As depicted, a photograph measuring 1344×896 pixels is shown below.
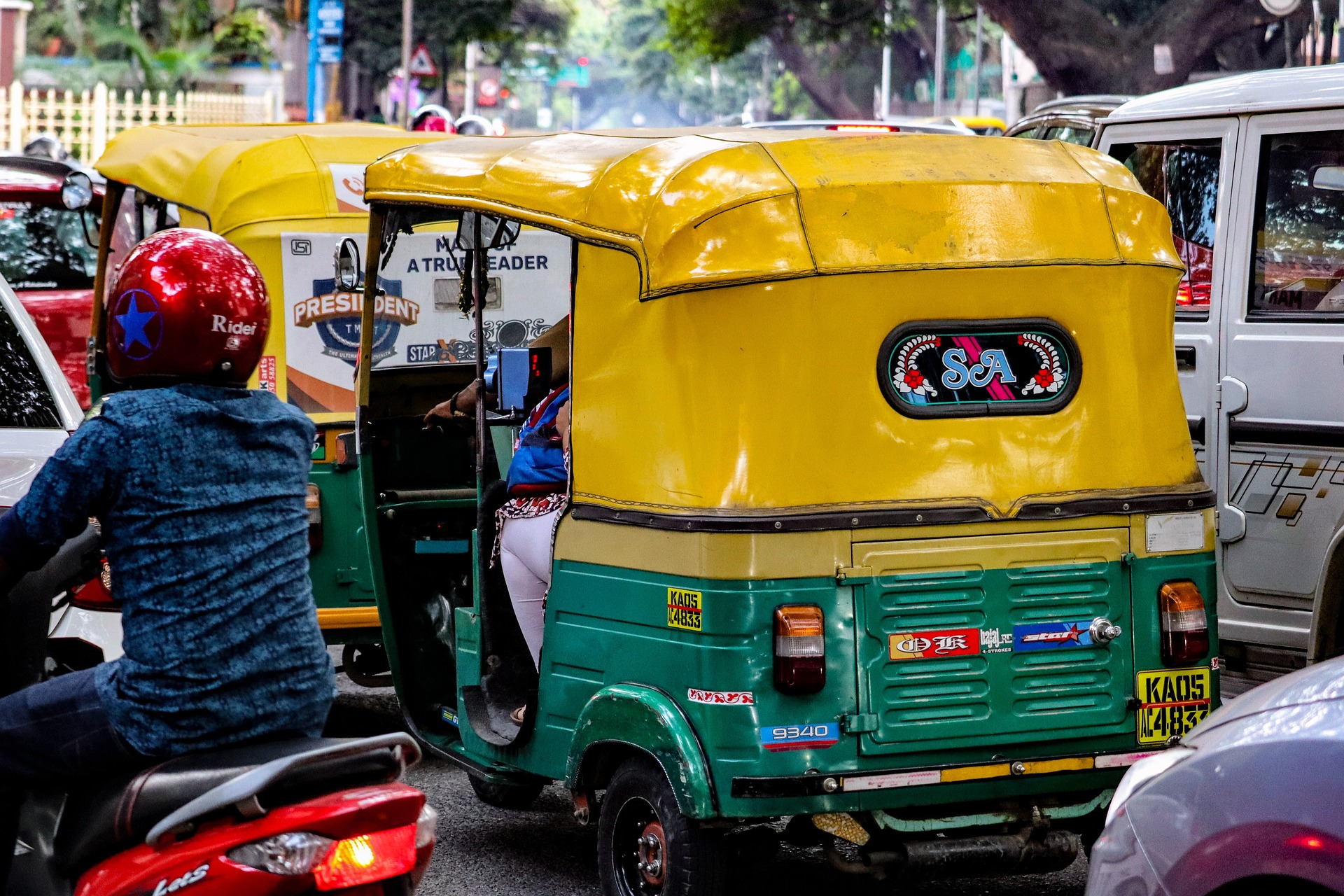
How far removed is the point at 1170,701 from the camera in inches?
183

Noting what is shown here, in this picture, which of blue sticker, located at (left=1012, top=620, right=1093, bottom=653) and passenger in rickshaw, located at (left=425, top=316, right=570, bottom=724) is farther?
passenger in rickshaw, located at (left=425, top=316, right=570, bottom=724)

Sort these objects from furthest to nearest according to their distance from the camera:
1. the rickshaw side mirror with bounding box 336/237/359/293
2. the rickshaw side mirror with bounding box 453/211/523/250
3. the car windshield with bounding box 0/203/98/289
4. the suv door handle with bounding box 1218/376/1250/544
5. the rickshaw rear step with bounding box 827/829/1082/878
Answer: the car windshield with bounding box 0/203/98/289 < the suv door handle with bounding box 1218/376/1250/544 < the rickshaw side mirror with bounding box 336/237/359/293 < the rickshaw side mirror with bounding box 453/211/523/250 < the rickshaw rear step with bounding box 827/829/1082/878

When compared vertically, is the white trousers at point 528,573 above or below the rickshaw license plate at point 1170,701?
above

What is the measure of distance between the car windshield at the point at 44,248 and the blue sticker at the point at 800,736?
10092 mm

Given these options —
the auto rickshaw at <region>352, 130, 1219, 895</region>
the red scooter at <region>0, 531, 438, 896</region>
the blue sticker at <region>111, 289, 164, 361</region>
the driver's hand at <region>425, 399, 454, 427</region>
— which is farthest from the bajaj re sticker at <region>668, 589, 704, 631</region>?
the driver's hand at <region>425, 399, 454, 427</region>

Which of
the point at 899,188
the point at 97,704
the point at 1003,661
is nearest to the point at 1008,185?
the point at 899,188

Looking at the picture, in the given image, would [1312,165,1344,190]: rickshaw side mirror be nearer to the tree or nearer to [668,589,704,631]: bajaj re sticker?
[668,589,704,631]: bajaj re sticker

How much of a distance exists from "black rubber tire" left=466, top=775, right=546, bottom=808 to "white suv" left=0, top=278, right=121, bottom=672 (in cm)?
140

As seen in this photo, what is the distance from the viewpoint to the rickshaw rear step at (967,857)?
14.3 feet

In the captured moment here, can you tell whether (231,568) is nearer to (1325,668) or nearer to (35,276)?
(1325,668)

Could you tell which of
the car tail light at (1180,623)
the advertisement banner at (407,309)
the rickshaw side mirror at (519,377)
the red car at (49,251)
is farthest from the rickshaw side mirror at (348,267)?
the red car at (49,251)

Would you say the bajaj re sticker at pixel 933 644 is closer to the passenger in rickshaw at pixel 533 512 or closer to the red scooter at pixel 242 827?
the passenger in rickshaw at pixel 533 512

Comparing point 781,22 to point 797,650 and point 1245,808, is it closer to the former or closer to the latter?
point 797,650

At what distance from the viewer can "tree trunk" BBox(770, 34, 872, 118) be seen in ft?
165
